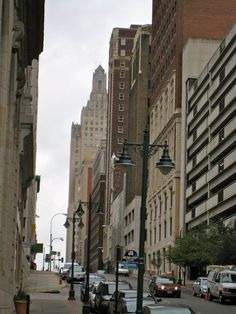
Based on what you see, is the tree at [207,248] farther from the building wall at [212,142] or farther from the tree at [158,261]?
the tree at [158,261]

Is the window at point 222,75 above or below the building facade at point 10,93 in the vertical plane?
above

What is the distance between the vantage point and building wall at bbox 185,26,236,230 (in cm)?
8369

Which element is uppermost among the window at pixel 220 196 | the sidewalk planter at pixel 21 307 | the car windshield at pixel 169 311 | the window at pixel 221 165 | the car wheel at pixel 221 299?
the window at pixel 221 165

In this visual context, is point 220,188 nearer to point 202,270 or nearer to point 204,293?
point 202,270

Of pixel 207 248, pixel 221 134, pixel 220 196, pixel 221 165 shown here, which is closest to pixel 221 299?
pixel 207 248

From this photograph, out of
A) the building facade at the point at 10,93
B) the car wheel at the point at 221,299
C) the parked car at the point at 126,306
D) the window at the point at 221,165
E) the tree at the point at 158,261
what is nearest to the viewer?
the building facade at the point at 10,93

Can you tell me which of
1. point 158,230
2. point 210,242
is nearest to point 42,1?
point 210,242

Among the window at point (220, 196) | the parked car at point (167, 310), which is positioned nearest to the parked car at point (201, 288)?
the window at point (220, 196)

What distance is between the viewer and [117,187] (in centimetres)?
19050

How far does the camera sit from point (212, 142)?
9175cm

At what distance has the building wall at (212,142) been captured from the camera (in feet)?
275

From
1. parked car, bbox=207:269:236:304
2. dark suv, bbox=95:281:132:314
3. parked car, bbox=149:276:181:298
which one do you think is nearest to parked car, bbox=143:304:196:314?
dark suv, bbox=95:281:132:314

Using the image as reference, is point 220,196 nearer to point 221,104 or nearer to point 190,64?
point 221,104

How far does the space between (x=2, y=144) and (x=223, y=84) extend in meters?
70.8
